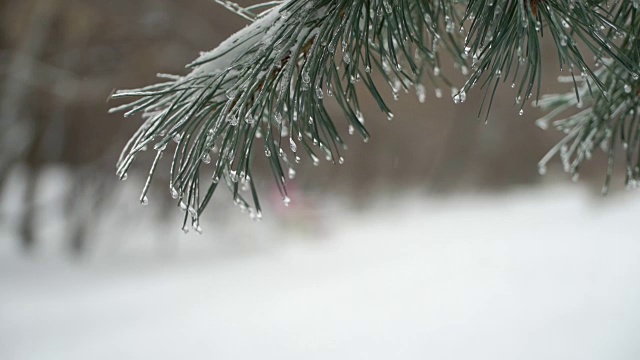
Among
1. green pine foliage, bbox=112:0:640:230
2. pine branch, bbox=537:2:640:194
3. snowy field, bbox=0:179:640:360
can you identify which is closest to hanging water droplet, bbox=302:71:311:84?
green pine foliage, bbox=112:0:640:230

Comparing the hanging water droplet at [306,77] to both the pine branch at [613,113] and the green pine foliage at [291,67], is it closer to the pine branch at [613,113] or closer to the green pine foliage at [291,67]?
the green pine foliage at [291,67]

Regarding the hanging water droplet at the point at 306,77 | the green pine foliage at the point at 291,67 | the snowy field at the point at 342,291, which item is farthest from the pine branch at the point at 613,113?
the snowy field at the point at 342,291

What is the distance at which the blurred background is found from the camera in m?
3.84

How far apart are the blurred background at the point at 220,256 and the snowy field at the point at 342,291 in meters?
0.02

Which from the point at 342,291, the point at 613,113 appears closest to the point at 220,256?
the point at 342,291

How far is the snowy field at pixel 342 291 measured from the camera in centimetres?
375

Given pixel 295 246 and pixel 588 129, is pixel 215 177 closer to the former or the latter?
pixel 588 129

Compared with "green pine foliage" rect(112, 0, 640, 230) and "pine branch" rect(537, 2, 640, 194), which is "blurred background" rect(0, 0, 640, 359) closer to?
"pine branch" rect(537, 2, 640, 194)

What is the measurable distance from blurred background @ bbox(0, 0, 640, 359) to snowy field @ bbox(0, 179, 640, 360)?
0.7 inches

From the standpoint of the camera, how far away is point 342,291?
15.2ft

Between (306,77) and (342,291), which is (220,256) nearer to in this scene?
(342,291)

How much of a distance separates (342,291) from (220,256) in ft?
3.77

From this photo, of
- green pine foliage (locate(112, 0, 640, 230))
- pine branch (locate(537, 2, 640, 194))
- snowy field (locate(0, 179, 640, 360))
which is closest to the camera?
green pine foliage (locate(112, 0, 640, 230))

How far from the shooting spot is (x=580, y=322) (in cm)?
418
